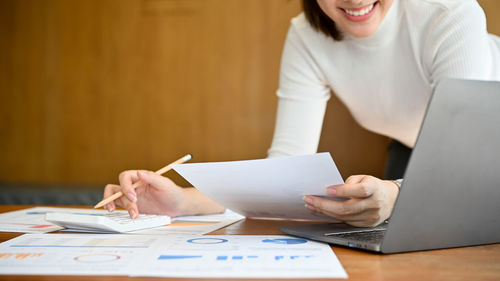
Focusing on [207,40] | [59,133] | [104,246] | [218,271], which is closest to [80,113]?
[59,133]

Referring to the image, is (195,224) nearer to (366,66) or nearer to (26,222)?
(26,222)

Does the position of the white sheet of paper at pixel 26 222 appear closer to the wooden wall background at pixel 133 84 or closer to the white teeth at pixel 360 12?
the white teeth at pixel 360 12

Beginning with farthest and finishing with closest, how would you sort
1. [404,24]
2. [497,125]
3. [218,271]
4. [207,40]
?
[207,40] < [404,24] < [497,125] < [218,271]

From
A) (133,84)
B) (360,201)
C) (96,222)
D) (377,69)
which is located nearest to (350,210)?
(360,201)

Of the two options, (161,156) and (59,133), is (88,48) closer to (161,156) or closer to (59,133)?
(59,133)

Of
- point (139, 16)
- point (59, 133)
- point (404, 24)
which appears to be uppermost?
point (139, 16)

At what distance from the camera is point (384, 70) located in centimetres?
130

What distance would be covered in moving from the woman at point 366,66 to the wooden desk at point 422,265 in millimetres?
431

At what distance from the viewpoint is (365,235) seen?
0.69 metres

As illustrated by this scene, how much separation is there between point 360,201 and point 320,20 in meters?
0.73

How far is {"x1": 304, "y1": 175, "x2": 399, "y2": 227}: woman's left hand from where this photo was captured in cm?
69

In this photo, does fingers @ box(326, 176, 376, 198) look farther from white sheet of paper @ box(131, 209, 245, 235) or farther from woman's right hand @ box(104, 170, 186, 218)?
woman's right hand @ box(104, 170, 186, 218)

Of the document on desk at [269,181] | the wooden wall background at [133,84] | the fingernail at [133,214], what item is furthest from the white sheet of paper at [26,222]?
the wooden wall background at [133,84]

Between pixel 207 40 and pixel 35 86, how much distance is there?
108 centimetres
